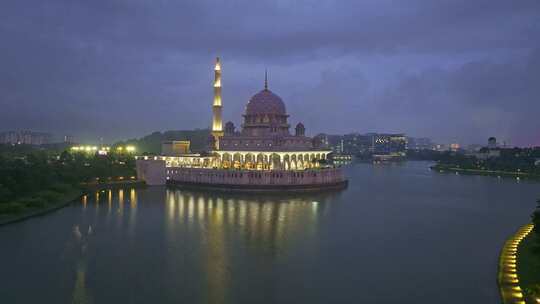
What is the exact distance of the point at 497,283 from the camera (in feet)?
49.5

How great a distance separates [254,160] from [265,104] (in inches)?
296

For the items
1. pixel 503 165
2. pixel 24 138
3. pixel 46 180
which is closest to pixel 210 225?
pixel 46 180

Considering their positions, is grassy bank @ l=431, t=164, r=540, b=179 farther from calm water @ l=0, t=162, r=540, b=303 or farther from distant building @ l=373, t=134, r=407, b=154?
distant building @ l=373, t=134, r=407, b=154

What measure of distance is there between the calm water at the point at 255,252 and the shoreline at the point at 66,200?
80 cm

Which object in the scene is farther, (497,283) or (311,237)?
(311,237)

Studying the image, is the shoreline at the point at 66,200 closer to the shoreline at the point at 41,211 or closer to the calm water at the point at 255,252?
the shoreline at the point at 41,211

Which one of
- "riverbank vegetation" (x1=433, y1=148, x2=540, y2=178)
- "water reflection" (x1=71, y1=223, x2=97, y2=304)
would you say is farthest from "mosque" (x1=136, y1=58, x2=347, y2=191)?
"riverbank vegetation" (x1=433, y1=148, x2=540, y2=178)

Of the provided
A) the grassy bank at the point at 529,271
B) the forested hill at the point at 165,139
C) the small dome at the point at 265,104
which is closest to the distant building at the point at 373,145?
the forested hill at the point at 165,139

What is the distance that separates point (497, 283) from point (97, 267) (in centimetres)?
1438

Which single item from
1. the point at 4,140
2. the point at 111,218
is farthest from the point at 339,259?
the point at 4,140

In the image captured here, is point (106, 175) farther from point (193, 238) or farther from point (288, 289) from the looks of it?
point (288, 289)

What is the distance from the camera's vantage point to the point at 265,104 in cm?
5150

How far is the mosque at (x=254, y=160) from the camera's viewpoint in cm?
4197

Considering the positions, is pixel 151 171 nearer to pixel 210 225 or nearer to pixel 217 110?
pixel 217 110
